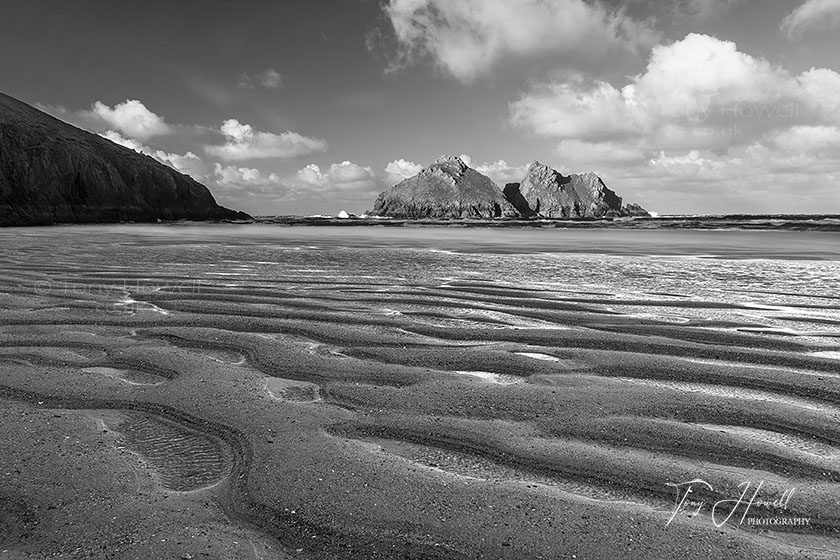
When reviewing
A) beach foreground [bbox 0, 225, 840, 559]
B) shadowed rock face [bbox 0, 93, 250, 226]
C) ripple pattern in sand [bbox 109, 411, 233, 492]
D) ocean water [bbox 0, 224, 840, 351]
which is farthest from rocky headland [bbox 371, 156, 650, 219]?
ripple pattern in sand [bbox 109, 411, 233, 492]

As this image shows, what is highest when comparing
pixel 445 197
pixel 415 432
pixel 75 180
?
pixel 445 197

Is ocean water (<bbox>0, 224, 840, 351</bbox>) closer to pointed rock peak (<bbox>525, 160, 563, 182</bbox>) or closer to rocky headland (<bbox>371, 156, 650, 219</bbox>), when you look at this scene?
rocky headland (<bbox>371, 156, 650, 219</bbox>)

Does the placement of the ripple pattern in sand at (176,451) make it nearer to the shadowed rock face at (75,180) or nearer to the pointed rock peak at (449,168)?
the shadowed rock face at (75,180)

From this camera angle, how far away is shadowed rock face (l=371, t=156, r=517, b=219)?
159m

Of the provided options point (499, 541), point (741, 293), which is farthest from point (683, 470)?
point (741, 293)

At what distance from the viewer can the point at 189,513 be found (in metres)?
2.53

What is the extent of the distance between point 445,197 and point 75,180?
108m

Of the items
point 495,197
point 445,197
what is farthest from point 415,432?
point 495,197

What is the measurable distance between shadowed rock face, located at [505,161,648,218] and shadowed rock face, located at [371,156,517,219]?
1264 cm

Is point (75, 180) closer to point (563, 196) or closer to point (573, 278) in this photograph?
point (573, 278)

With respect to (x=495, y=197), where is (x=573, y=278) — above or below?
below

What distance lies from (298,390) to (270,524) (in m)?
2.04

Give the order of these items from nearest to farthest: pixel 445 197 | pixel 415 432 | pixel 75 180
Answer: pixel 415 432
pixel 75 180
pixel 445 197

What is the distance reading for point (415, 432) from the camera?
11.7 feet
